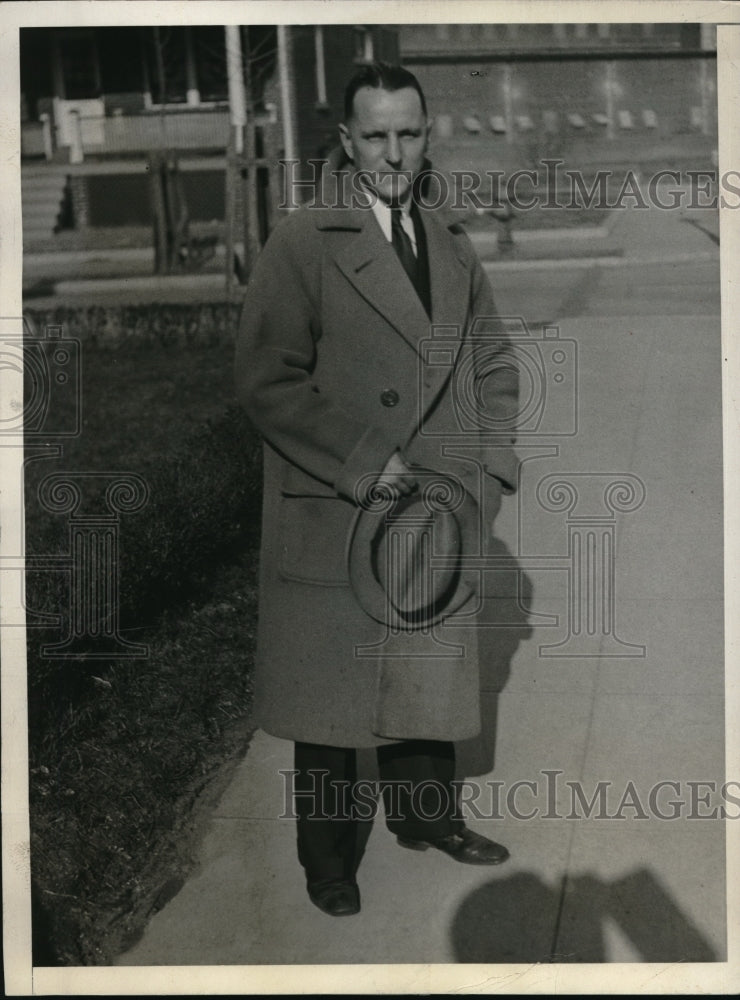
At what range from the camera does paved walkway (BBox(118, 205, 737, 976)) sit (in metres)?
3.25

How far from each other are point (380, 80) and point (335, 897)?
219 centimetres

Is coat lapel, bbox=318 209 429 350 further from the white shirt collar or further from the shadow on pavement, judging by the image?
the shadow on pavement

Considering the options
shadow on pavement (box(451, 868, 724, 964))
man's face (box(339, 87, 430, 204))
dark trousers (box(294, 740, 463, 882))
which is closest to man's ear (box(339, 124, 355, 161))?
man's face (box(339, 87, 430, 204))

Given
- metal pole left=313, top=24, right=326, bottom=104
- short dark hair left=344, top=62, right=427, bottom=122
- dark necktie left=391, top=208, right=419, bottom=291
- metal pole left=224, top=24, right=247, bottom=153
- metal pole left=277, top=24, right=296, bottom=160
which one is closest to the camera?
short dark hair left=344, top=62, right=427, bottom=122

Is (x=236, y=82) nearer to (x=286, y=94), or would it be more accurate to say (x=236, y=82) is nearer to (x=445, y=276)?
(x=286, y=94)

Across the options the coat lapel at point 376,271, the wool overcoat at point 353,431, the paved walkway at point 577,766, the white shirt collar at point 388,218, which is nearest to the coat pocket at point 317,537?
the wool overcoat at point 353,431

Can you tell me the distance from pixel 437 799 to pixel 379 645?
20.6 inches

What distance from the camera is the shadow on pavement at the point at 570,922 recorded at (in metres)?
3.21

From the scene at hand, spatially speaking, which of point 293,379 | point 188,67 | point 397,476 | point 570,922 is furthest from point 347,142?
point 188,67

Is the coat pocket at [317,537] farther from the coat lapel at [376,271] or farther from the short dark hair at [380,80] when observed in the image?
the short dark hair at [380,80]

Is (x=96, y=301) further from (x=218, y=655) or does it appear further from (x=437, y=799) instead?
(x=437, y=799)

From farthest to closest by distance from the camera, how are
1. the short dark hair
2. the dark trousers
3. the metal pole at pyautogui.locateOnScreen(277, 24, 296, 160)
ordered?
the metal pole at pyautogui.locateOnScreen(277, 24, 296, 160) → the dark trousers → the short dark hair

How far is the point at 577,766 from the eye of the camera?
3.59 meters

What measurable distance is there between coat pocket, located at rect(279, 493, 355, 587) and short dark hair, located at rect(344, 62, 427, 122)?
1024 mm
